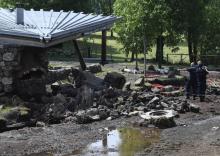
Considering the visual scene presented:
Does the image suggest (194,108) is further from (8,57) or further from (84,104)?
(8,57)

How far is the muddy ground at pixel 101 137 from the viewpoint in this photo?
622 inches

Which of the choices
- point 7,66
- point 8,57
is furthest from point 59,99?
point 8,57

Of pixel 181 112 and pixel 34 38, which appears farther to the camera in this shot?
pixel 34 38

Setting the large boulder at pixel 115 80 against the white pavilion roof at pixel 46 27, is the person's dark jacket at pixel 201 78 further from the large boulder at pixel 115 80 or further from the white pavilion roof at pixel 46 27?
the white pavilion roof at pixel 46 27

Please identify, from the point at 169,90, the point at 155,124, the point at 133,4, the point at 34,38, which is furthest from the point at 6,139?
the point at 133,4

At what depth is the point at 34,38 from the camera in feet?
77.3

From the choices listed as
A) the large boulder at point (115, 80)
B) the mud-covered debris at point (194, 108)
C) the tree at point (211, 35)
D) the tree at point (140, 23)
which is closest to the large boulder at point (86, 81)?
the large boulder at point (115, 80)

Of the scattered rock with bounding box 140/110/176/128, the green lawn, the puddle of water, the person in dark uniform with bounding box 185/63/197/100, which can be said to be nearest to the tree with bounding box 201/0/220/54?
the green lawn

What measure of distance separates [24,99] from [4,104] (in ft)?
5.31

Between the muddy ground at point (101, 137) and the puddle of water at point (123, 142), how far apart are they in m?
0.21

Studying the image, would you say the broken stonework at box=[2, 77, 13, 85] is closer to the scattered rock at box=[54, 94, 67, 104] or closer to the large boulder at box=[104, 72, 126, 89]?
the scattered rock at box=[54, 94, 67, 104]

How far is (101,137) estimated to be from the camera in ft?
58.3

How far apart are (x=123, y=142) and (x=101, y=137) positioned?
35.4 inches

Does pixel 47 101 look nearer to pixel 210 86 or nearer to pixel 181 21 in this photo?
pixel 210 86
